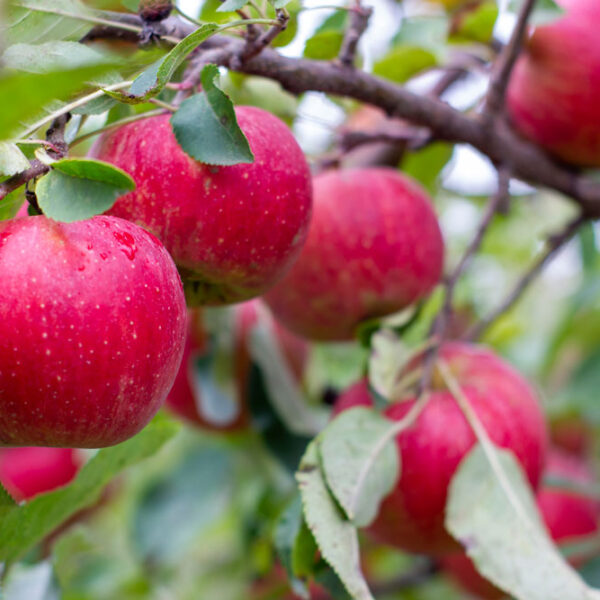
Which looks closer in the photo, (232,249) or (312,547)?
(232,249)

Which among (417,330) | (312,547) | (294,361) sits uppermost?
(312,547)

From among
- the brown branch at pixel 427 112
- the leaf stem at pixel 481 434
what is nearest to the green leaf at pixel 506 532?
the leaf stem at pixel 481 434

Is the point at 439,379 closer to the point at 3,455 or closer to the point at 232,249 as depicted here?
the point at 232,249

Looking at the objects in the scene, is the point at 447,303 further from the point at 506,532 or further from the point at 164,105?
the point at 164,105

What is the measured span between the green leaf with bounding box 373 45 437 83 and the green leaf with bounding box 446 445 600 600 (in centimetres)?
48

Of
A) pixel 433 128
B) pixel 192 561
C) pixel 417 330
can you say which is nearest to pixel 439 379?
pixel 417 330

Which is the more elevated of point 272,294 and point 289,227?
point 289,227

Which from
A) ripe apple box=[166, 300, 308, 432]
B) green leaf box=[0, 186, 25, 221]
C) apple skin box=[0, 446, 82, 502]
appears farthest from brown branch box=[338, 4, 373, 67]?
apple skin box=[0, 446, 82, 502]

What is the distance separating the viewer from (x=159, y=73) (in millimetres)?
527

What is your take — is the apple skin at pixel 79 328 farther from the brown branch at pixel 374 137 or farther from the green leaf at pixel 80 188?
the brown branch at pixel 374 137

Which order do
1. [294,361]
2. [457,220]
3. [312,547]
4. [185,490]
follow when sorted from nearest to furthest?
[312,547] < [294,361] < [185,490] < [457,220]

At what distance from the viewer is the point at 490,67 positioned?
45.5 inches

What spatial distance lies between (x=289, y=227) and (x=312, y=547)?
0.99 ft

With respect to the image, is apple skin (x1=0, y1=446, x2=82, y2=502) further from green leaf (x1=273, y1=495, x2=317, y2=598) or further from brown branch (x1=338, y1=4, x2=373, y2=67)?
brown branch (x1=338, y1=4, x2=373, y2=67)
